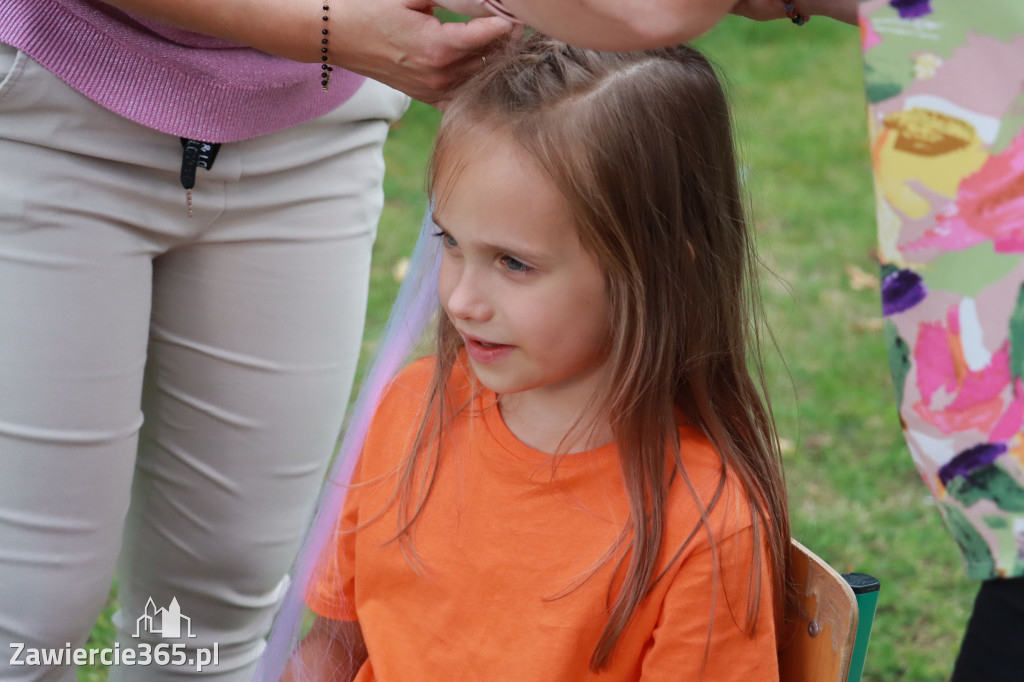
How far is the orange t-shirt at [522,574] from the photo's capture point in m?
1.55

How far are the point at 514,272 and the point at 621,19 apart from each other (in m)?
0.41

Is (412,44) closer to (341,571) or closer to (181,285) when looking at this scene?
(181,285)

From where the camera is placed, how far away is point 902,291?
119 cm

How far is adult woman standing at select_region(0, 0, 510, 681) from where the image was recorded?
5.62 ft

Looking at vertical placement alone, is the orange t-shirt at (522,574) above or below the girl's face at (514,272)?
below

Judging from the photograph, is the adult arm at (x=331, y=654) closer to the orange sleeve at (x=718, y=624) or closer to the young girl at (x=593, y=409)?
the young girl at (x=593, y=409)

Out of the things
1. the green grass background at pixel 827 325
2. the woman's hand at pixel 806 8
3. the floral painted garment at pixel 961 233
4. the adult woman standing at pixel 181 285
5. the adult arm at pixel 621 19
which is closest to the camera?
the floral painted garment at pixel 961 233

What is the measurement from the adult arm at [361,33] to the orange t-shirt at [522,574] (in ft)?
1.67

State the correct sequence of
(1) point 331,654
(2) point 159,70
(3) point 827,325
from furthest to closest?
1. (3) point 827,325
2. (1) point 331,654
3. (2) point 159,70

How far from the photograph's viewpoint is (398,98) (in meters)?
2.19

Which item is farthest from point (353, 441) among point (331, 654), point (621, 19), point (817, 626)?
point (621, 19)

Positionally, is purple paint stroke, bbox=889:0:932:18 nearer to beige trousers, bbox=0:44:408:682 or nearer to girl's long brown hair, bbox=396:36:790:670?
girl's long brown hair, bbox=396:36:790:670

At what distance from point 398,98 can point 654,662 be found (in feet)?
3.81

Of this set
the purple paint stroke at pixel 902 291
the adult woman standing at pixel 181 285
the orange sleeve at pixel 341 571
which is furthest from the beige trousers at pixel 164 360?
the purple paint stroke at pixel 902 291
